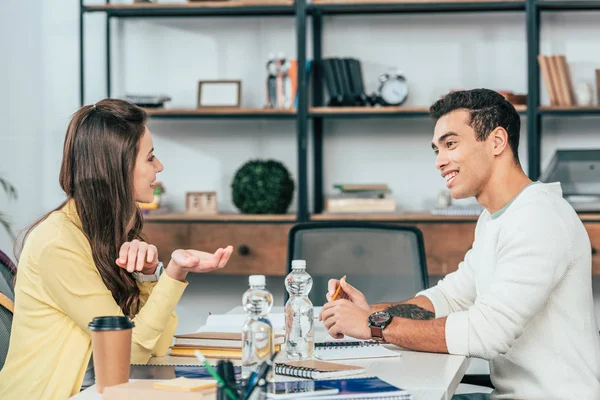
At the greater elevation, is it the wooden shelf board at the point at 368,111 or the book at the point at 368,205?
the wooden shelf board at the point at 368,111

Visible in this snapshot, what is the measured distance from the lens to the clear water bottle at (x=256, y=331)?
1.36 meters

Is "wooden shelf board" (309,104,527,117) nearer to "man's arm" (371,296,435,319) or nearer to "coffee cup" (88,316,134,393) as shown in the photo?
"man's arm" (371,296,435,319)

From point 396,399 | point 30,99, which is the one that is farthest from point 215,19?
point 396,399

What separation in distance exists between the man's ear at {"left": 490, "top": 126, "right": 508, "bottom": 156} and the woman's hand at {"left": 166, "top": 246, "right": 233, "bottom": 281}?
0.71 m

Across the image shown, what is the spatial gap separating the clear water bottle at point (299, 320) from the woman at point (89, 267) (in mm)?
197

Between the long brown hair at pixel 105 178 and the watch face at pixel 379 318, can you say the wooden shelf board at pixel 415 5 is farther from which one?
the watch face at pixel 379 318

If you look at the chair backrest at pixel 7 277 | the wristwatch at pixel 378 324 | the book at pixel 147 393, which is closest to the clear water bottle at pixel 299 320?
the wristwatch at pixel 378 324

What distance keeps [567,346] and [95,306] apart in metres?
0.94

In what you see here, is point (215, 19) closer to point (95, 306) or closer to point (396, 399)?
point (95, 306)

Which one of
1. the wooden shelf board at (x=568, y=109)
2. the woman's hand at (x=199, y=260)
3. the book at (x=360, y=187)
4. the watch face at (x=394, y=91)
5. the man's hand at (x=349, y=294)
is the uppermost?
the watch face at (x=394, y=91)

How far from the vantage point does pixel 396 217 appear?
3.64 meters

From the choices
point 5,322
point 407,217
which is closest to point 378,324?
point 5,322

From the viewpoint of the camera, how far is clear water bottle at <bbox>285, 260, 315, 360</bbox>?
163 centimetres

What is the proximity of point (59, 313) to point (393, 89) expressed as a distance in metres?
2.49
